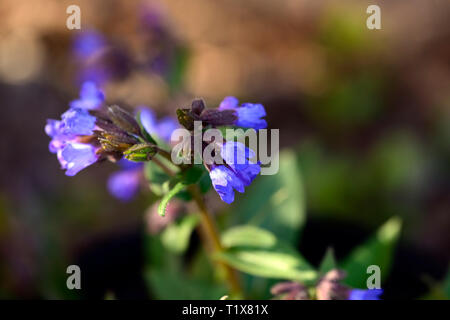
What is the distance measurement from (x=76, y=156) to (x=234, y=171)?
32 cm

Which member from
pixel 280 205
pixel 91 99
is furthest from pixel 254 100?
pixel 91 99

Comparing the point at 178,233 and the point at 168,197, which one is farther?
the point at 178,233

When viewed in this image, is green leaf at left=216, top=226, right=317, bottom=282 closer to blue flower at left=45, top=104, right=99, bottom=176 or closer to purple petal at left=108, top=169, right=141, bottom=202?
purple petal at left=108, top=169, right=141, bottom=202

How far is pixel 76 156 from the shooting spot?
1.04 metres

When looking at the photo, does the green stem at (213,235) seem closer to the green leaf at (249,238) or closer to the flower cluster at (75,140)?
the green leaf at (249,238)

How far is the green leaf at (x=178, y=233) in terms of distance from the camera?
145cm

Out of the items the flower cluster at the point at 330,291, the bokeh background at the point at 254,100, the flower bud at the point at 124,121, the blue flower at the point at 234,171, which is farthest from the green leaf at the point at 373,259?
the flower bud at the point at 124,121

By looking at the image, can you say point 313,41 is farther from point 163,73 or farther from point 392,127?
point 163,73

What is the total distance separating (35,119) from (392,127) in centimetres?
172

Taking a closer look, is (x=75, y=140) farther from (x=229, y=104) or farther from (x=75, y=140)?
(x=229, y=104)

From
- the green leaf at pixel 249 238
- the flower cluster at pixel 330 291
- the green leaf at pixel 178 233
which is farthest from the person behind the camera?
the green leaf at pixel 178 233

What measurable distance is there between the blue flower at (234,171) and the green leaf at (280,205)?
2.04ft

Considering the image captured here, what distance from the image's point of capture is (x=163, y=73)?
6.30ft
